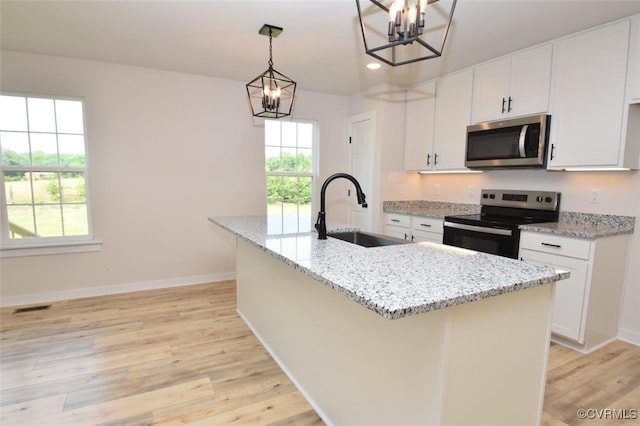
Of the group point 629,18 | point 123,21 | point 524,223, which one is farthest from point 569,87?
point 123,21

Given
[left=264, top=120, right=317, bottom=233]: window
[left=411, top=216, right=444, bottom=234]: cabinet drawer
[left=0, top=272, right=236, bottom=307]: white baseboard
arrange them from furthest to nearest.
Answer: [left=264, top=120, right=317, bottom=233]: window
[left=411, top=216, right=444, bottom=234]: cabinet drawer
[left=0, top=272, right=236, bottom=307]: white baseboard

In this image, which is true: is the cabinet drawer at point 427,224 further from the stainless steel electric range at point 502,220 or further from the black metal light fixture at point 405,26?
the black metal light fixture at point 405,26

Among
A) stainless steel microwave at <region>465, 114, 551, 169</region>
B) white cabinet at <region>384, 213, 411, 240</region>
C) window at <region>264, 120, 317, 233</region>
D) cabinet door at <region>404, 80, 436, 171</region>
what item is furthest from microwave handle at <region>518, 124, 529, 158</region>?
window at <region>264, 120, 317, 233</region>

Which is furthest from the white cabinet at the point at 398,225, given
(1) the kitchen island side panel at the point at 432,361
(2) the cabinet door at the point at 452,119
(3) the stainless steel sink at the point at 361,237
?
(1) the kitchen island side panel at the point at 432,361

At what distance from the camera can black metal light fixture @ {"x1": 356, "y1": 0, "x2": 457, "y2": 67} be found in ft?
3.94

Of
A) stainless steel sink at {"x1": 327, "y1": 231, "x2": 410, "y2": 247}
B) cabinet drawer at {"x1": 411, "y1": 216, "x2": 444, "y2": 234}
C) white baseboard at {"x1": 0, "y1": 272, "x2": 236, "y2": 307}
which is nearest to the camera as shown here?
stainless steel sink at {"x1": 327, "y1": 231, "x2": 410, "y2": 247}

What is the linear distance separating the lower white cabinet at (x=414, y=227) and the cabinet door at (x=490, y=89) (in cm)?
111

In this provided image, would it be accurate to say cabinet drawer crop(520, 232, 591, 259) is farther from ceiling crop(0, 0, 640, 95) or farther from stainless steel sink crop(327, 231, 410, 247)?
ceiling crop(0, 0, 640, 95)

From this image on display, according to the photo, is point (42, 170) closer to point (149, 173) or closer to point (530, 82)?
point (149, 173)

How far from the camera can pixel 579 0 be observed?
2.12m

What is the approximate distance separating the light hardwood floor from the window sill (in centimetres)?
55

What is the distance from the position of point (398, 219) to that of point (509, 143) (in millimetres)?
1393

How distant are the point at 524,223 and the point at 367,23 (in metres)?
2.01

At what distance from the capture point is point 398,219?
393 cm
